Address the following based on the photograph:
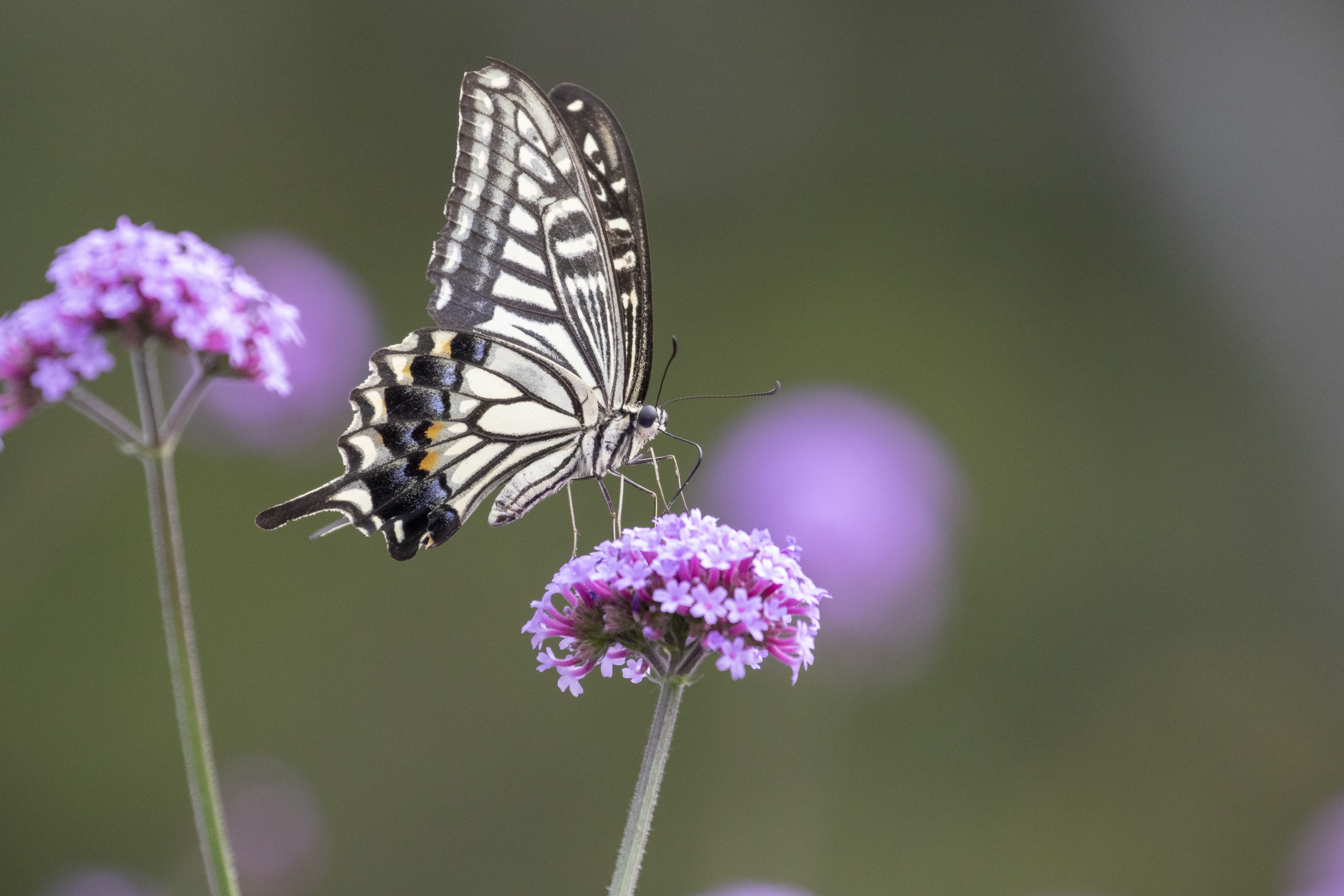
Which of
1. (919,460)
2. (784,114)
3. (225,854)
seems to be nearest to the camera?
(225,854)

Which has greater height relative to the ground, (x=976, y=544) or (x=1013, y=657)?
(x=976, y=544)

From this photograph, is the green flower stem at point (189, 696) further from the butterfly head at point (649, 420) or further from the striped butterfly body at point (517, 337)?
the butterfly head at point (649, 420)

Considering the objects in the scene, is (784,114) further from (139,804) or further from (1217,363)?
(139,804)

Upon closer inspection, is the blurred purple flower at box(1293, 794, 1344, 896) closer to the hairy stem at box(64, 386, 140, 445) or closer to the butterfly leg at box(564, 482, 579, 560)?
the butterfly leg at box(564, 482, 579, 560)

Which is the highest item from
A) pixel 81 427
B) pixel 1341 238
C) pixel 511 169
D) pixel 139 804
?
pixel 1341 238

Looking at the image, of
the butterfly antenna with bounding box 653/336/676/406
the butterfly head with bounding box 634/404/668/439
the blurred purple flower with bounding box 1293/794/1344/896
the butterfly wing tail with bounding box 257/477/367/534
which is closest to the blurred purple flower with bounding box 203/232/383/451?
the butterfly antenna with bounding box 653/336/676/406

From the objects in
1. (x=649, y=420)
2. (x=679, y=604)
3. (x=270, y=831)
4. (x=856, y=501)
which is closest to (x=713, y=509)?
(x=856, y=501)

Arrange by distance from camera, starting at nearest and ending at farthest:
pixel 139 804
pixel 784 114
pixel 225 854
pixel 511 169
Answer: pixel 225 854 < pixel 511 169 < pixel 139 804 < pixel 784 114

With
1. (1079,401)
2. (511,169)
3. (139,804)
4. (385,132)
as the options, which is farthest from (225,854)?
(1079,401)
